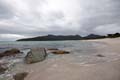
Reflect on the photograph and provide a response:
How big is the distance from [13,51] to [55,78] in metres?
15.1

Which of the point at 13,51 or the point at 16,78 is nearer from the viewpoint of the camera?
the point at 16,78

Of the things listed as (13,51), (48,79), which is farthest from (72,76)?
(13,51)

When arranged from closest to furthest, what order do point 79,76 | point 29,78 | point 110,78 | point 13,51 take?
point 110,78 → point 79,76 → point 29,78 → point 13,51

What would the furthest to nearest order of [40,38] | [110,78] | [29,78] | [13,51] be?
[40,38]
[13,51]
[29,78]
[110,78]

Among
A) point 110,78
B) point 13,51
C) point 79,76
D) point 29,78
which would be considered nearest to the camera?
point 110,78

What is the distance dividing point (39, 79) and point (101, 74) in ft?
10.1

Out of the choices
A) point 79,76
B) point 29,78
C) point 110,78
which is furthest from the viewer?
point 29,78

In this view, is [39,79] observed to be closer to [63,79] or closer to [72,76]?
[63,79]

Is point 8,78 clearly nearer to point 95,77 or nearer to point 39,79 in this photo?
point 39,79

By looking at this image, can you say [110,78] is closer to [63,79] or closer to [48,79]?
[63,79]

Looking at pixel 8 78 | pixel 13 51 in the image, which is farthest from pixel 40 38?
pixel 8 78

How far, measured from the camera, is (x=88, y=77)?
5793 mm

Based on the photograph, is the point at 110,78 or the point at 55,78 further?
the point at 55,78

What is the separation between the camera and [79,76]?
6004 mm
